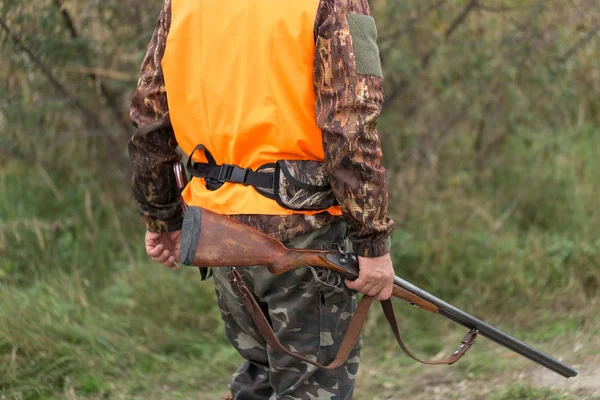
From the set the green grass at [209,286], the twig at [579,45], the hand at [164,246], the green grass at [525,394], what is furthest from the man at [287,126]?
the twig at [579,45]

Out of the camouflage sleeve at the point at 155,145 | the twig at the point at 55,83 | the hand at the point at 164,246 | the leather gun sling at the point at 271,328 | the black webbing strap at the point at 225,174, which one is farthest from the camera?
the twig at the point at 55,83

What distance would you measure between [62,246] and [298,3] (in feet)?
9.92

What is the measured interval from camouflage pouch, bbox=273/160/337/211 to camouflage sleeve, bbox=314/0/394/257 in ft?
0.23

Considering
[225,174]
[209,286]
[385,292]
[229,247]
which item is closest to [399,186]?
[209,286]

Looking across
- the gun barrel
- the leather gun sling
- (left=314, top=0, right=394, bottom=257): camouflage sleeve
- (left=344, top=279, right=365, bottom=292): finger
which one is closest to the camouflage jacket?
(left=314, top=0, right=394, bottom=257): camouflage sleeve

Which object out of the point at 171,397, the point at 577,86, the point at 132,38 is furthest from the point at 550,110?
the point at 171,397

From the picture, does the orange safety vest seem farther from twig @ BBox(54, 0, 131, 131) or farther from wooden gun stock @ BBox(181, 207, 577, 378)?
twig @ BBox(54, 0, 131, 131)

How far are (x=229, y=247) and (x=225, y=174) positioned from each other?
254mm

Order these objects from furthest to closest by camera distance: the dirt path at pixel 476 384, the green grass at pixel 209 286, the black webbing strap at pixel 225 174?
the green grass at pixel 209 286 → the dirt path at pixel 476 384 → the black webbing strap at pixel 225 174

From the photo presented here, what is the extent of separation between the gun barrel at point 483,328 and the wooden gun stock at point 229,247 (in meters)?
0.52

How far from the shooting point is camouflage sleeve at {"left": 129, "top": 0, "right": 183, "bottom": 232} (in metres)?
2.58

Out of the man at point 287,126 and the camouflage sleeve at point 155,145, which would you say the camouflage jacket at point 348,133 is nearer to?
the man at point 287,126

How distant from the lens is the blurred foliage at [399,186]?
4.04 meters

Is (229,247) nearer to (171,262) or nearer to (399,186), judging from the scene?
(171,262)
